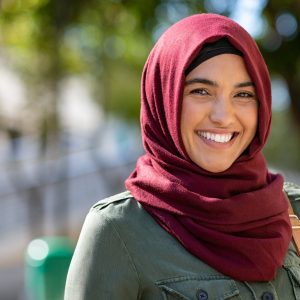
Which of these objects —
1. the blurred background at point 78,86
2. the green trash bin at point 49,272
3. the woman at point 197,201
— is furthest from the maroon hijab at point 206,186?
the blurred background at point 78,86

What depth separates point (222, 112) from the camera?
7.89 ft

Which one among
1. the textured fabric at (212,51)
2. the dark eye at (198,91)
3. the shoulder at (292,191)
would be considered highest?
the textured fabric at (212,51)

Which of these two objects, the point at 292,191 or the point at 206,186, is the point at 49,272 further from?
the point at 206,186

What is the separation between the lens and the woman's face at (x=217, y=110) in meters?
2.41

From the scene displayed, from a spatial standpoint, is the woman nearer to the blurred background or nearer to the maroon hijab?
the maroon hijab

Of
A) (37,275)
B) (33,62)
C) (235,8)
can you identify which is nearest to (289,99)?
(235,8)

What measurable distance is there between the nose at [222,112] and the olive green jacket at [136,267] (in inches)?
13.5

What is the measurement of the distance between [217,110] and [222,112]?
0.05ft

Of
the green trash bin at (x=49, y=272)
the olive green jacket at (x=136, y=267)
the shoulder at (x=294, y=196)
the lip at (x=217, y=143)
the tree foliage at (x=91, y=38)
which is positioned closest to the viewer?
the olive green jacket at (x=136, y=267)

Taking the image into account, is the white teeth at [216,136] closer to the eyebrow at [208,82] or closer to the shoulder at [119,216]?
the eyebrow at [208,82]

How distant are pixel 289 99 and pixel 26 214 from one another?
457cm

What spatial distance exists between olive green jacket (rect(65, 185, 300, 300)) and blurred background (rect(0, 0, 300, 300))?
5465 millimetres

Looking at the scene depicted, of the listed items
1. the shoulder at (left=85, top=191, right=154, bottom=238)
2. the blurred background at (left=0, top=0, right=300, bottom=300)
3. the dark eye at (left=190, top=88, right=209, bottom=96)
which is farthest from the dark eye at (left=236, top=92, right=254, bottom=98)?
the blurred background at (left=0, top=0, right=300, bottom=300)

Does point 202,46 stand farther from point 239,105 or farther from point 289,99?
point 289,99
